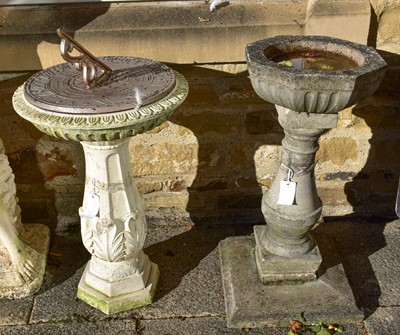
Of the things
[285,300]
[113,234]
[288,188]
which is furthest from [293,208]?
[113,234]

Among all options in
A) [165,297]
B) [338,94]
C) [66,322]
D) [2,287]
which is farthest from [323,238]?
[2,287]

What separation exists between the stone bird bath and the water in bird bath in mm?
547

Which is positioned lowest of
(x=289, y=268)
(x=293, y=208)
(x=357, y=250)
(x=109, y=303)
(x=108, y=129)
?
(x=357, y=250)

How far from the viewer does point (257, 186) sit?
3.81 meters

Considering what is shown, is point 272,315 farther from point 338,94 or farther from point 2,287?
point 2,287

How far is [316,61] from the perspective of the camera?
9.49ft

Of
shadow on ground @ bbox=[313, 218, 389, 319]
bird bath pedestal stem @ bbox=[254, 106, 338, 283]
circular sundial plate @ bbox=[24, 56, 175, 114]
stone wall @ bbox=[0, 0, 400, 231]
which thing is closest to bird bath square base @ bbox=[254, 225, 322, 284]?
bird bath pedestal stem @ bbox=[254, 106, 338, 283]

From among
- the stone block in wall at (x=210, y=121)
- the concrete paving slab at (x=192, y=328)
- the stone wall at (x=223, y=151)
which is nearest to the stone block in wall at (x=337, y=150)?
the stone wall at (x=223, y=151)

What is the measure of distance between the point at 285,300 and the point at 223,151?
1.08 m

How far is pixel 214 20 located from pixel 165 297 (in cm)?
163

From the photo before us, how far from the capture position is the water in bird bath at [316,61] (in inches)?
111

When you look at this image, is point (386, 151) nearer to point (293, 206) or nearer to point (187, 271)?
point (293, 206)

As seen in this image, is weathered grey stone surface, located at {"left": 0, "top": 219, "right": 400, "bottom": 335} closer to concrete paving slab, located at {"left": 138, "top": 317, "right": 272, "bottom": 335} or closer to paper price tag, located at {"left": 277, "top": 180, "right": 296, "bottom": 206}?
concrete paving slab, located at {"left": 138, "top": 317, "right": 272, "bottom": 335}

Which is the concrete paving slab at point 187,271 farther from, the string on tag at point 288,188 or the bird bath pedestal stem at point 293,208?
the string on tag at point 288,188
